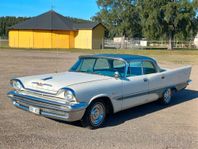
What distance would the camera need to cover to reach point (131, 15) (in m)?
67.9

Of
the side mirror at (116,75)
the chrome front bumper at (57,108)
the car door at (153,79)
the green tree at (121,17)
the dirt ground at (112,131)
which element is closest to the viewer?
the dirt ground at (112,131)

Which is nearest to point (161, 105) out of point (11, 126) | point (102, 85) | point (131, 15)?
point (102, 85)

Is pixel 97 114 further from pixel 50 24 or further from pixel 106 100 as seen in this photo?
pixel 50 24

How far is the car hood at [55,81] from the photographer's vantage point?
242 inches

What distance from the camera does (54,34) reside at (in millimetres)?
49375

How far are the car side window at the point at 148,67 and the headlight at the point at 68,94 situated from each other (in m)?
2.67

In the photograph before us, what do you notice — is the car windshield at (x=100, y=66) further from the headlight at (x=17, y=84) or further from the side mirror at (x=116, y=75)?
the headlight at (x=17, y=84)

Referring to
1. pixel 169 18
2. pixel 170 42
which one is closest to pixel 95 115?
pixel 169 18

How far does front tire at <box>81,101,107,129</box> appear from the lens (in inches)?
244

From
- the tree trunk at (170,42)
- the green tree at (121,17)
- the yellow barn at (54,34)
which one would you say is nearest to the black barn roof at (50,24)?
the yellow barn at (54,34)

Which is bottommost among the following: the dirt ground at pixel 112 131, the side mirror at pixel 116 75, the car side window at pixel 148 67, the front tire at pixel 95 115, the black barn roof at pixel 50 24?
the dirt ground at pixel 112 131

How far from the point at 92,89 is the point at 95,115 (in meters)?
0.59

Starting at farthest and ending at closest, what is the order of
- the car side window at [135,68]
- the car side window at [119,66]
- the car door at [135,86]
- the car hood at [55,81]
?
the car side window at [135,68] < the car side window at [119,66] < the car door at [135,86] < the car hood at [55,81]

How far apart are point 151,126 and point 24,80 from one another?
2.90 metres
